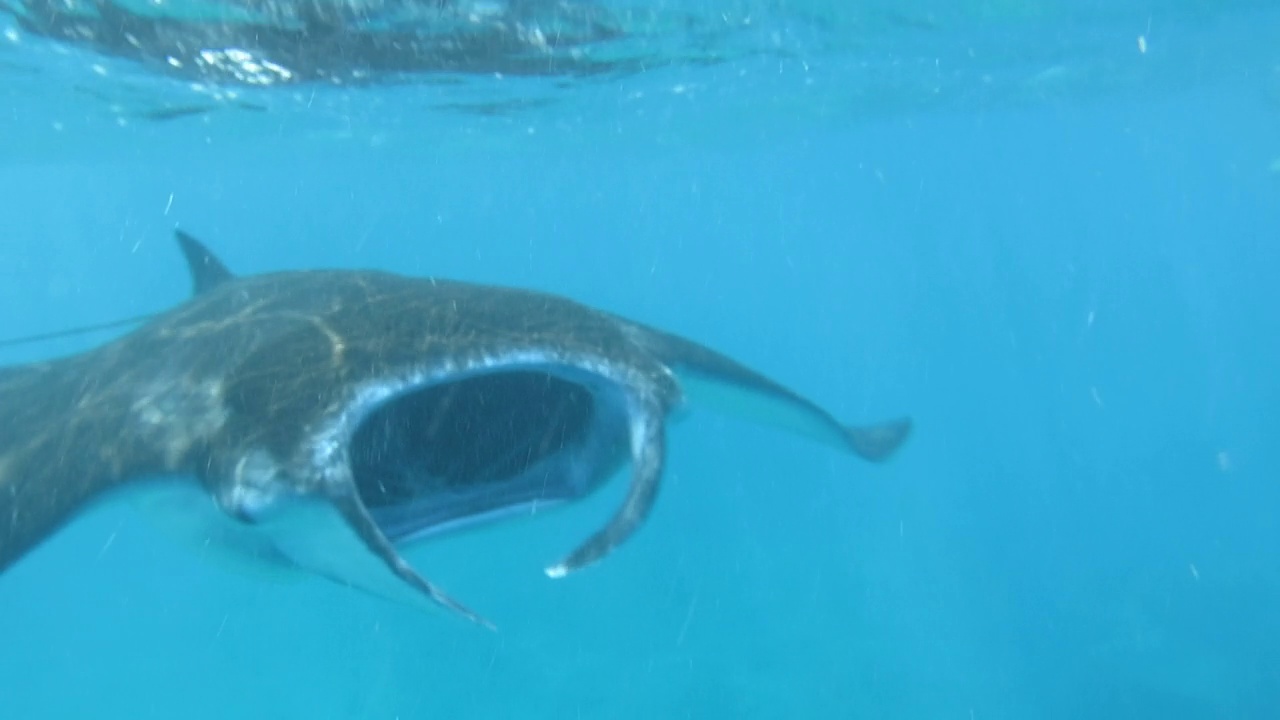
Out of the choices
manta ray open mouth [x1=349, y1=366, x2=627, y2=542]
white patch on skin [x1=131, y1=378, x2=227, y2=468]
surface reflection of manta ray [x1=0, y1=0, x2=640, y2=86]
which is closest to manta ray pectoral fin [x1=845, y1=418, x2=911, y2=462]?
manta ray open mouth [x1=349, y1=366, x2=627, y2=542]

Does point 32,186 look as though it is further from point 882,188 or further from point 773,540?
point 882,188

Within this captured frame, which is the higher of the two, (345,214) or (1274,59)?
(1274,59)

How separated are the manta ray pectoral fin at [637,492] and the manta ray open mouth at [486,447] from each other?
0.23 meters

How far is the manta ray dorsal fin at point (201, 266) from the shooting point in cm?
775

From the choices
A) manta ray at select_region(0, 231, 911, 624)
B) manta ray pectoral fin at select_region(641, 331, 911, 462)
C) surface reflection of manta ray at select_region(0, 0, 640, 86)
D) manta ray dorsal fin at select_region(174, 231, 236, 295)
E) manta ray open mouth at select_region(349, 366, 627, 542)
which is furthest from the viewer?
surface reflection of manta ray at select_region(0, 0, 640, 86)

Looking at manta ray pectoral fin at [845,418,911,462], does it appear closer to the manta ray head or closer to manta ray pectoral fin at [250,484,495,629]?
the manta ray head

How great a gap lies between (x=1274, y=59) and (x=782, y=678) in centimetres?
2434

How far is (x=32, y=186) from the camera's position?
1542 inches

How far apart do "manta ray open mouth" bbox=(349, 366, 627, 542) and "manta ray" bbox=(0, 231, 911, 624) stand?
1cm

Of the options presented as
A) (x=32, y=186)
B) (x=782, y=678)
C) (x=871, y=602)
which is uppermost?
(x=32, y=186)

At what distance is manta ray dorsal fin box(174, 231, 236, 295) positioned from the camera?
775cm

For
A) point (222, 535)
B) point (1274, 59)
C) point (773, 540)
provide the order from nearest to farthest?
point (222, 535) < point (1274, 59) < point (773, 540)

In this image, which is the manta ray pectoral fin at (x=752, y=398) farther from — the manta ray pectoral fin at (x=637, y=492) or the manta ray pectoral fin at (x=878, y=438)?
the manta ray pectoral fin at (x=637, y=492)

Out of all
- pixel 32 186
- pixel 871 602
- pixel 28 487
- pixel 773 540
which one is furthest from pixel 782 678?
pixel 32 186
